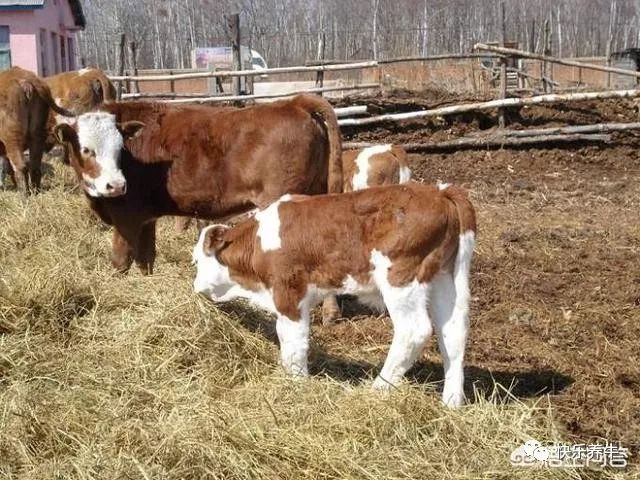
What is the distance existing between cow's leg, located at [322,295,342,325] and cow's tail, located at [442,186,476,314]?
80.1 inches

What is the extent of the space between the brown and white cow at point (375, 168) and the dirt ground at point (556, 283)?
3.67 ft

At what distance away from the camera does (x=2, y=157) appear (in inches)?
476

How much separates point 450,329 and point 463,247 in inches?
18.4

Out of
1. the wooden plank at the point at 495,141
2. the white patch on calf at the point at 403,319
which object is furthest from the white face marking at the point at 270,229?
the wooden plank at the point at 495,141

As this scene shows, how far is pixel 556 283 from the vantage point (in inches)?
285

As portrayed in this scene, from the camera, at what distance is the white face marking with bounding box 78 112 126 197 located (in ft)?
21.3

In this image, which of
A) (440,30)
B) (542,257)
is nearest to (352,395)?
(542,257)

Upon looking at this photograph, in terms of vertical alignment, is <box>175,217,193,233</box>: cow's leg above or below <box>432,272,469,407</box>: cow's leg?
below

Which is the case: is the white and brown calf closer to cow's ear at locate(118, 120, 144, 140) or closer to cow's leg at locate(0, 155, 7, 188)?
cow's ear at locate(118, 120, 144, 140)

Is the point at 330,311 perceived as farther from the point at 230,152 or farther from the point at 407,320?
the point at 407,320

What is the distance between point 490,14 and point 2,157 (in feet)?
128

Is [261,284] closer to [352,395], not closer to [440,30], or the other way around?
[352,395]

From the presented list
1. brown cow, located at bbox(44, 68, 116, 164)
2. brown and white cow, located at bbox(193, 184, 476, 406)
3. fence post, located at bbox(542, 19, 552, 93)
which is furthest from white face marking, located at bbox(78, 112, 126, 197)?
fence post, located at bbox(542, 19, 552, 93)

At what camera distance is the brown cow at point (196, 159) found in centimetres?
649
